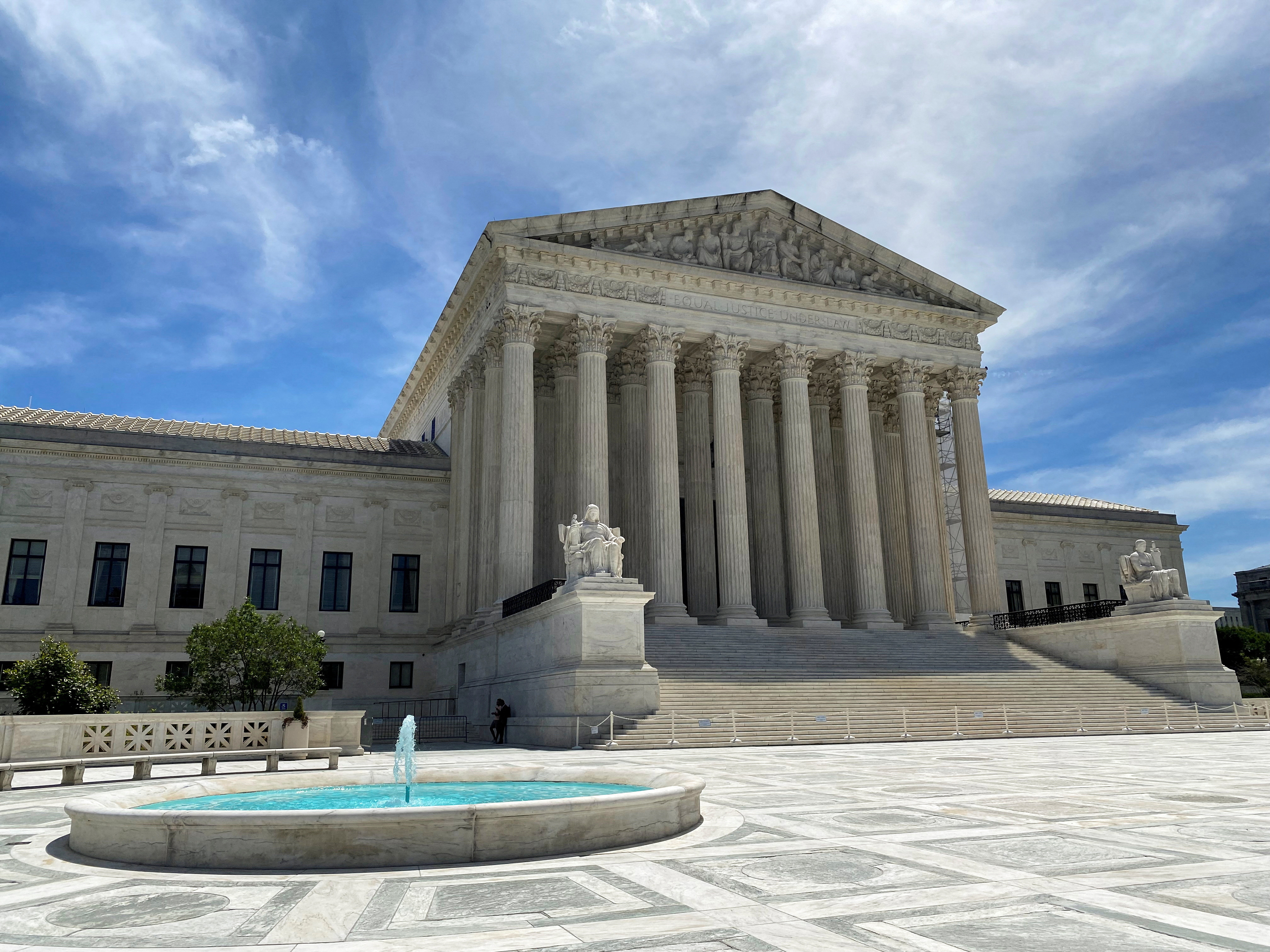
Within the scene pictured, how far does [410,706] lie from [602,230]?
2053cm

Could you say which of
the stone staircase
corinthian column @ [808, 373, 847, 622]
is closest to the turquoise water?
the stone staircase

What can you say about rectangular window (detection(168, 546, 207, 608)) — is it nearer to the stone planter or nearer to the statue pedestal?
the stone planter

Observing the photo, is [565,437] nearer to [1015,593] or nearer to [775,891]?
[1015,593]

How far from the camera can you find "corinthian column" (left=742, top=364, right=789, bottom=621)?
1724 inches

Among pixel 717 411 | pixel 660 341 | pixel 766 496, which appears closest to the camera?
pixel 660 341

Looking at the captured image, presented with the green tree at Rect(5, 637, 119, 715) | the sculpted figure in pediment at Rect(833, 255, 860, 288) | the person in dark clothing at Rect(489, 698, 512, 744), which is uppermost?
the sculpted figure in pediment at Rect(833, 255, 860, 288)

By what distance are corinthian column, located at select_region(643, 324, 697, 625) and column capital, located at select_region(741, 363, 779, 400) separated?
5697 millimetres

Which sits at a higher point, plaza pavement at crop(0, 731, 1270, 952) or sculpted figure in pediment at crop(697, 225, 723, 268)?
sculpted figure in pediment at crop(697, 225, 723, 268)

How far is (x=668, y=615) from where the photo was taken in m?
36.0

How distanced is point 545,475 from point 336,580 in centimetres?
1033

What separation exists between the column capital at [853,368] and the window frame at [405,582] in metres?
20.8

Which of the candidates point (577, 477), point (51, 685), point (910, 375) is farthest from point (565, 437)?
point (51, 685)

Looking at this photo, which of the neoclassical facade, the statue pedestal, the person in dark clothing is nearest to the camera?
the person in dark clothing

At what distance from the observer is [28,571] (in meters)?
39.0
